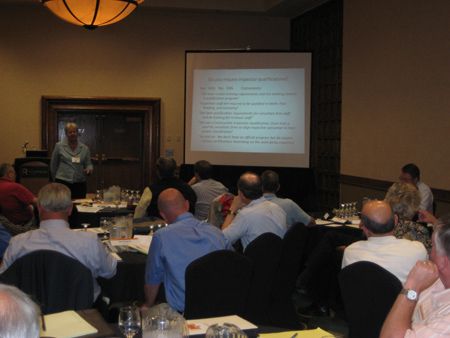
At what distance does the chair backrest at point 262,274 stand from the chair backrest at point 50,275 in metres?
1.14

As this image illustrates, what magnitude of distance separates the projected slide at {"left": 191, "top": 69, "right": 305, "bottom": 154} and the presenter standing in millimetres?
2288

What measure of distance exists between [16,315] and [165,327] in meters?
0.66

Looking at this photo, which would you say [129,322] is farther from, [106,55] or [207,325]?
[106,55]

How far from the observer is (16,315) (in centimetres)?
104

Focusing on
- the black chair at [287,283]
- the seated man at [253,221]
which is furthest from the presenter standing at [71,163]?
the black chair at [287,283]

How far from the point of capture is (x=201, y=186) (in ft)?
19.1

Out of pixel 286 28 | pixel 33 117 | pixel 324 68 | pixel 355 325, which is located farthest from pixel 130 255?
pixel 286 28

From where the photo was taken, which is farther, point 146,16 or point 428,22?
point 146,16

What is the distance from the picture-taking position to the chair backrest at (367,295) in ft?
7.60

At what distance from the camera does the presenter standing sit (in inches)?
306

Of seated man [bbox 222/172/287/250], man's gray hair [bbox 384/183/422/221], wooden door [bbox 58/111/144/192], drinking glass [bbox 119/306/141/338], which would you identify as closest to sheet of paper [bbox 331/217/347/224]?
man's gray hair [bbox 384/183/422/221]

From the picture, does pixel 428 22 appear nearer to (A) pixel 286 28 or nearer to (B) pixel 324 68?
(B) pixel 324 68

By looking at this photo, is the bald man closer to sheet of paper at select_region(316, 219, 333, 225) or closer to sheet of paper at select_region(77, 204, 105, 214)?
sheet of paper at select_region(316, 219, 333, 225)

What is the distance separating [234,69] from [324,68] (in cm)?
177
